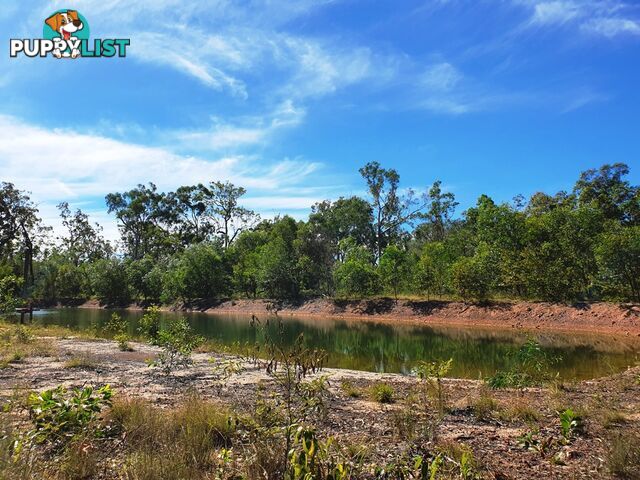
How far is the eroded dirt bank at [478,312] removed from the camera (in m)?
26.0

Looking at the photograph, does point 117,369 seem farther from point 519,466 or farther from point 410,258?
point 410,258

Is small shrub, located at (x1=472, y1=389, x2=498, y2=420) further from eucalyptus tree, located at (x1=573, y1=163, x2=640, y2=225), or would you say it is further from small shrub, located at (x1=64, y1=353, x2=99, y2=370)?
eucalyptus tree, located at (x1=573, y1=163, x2=640, y2=225)

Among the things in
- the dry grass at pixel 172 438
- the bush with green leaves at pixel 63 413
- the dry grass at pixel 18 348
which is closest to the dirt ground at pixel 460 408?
the dry grass at pixel 18 348

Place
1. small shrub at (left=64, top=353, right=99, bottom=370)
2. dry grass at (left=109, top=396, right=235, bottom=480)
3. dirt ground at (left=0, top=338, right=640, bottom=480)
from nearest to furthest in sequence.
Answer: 1. dry grass at (left=109, top=396, right=235, bottom=480)
2. dirt ground at (left=0, top=338, right=640, bottom=480)
3. small shrub at (left=64, top=353, right=99, bottom=370)

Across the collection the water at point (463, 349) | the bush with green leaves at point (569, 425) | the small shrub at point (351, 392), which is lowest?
the water at point (463, 349)

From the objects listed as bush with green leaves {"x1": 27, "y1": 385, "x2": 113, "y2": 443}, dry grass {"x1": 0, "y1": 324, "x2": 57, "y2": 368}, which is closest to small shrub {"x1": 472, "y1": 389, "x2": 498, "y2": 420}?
bush with green leaves {"x1": 27, "y1": 385, "x2": 113, "y2": 443}

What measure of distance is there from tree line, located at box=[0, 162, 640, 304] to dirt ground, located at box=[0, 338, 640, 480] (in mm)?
9060

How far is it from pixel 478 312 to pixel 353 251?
17.4m

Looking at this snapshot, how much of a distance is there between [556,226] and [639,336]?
12007 mm

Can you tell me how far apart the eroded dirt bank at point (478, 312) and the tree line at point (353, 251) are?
1.65 meters

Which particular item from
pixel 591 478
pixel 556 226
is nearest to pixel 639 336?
pixel 556 226

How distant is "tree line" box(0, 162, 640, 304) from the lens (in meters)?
31.1

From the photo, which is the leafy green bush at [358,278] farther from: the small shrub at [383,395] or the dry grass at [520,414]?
the dry grass at [520,414]

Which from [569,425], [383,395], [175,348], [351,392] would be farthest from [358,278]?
[569,425]
